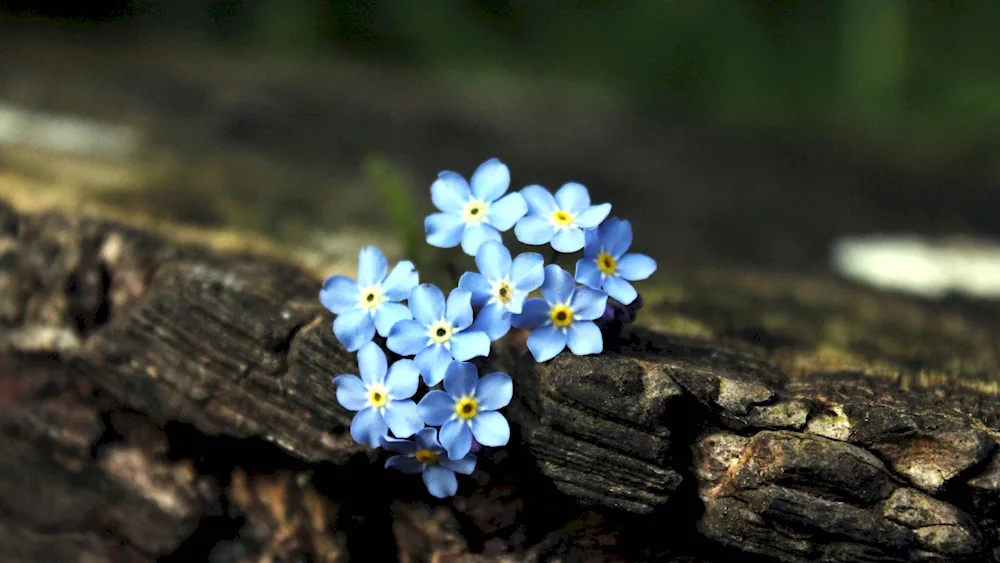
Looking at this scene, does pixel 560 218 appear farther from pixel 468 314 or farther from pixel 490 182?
pixel 468 314

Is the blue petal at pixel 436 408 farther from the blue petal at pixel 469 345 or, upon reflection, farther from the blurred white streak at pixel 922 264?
the blurred white streak at pixel 922 264

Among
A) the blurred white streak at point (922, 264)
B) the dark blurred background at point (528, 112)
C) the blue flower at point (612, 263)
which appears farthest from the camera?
the dark blurred background at point (528, 112)

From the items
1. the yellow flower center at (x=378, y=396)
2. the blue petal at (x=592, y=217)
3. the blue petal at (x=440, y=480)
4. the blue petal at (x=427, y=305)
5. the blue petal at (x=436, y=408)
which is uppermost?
the blue petal at (x=592, y=217)

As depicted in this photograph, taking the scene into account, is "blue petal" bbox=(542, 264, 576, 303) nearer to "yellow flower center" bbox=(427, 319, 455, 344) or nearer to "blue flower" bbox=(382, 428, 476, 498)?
"yellow flower center" bbox=(427, 319, 455, 344)

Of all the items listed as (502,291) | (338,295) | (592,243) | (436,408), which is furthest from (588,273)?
(338,295)

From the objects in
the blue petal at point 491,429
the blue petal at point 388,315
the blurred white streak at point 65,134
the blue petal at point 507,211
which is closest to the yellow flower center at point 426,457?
the blue petal at point 491,429

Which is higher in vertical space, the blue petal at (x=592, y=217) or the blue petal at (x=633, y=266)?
the blue petal at (x=592, y=217)

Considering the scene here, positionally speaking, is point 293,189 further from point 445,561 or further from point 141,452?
point 445,561
